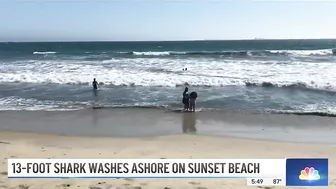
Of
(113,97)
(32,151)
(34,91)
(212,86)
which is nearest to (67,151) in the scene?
(32,151)

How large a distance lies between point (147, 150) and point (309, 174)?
381cm

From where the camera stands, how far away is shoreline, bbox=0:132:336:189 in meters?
6.30

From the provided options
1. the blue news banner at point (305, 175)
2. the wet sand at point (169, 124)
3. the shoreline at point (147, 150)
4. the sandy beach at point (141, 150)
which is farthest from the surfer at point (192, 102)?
the blue news banner at point (305, 175)

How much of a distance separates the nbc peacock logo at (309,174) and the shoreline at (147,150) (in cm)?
42

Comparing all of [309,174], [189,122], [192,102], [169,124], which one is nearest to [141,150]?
[169,124]

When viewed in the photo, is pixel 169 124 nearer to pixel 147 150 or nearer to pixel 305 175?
pixel 147 150

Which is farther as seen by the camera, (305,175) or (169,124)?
(169,124)

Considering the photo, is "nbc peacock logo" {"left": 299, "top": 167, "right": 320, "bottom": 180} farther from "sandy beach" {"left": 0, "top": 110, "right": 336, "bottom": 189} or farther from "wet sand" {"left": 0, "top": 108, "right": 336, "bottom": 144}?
"wet sand" {"left": 0, "top": 108, "right": 336, "bottom": 144}

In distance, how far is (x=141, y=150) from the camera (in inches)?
342

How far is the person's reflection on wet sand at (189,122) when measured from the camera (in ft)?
36.7

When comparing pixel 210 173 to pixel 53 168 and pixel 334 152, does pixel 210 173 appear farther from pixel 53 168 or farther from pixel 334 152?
pixel 334 152

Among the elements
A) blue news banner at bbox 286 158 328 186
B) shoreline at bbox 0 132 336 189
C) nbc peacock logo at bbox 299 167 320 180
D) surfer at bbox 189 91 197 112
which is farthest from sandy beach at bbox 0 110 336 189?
surfer at bbox 189 91 197 112

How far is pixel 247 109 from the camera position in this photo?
569 inches

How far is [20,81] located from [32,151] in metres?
16.9
